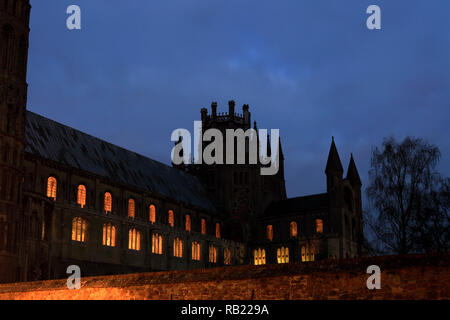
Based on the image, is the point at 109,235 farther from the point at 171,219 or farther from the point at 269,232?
the point at 269,232

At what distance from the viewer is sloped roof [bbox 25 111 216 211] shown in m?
57.2

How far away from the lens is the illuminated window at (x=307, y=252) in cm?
7381

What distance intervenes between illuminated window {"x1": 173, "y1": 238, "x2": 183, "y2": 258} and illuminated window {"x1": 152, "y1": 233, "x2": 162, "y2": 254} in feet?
8.16

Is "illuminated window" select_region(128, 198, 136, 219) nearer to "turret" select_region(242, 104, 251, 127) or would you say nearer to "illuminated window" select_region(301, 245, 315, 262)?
"illuminated window" select_region(301, 245, 315, 262)

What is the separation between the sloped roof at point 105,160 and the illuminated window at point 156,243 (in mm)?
5829

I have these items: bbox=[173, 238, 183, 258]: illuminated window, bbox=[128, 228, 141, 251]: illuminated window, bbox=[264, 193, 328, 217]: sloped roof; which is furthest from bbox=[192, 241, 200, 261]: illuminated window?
bbox=[264, 193, 328, 217]: sloped roof

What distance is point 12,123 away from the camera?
4397 centimetres

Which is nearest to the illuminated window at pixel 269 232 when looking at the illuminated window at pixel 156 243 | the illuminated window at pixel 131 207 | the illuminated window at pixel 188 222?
the illuminated window at pixel 188 222

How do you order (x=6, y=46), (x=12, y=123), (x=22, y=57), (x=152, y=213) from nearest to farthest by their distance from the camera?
1. (x=12, y=123)
2. (x=6, y=46)
3. (x=22, y=57)
4. (x=152, y=213)

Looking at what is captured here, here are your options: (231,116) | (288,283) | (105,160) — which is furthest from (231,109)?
(288,283)

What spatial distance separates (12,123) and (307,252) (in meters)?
44.1

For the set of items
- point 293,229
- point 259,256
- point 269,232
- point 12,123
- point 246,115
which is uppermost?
point 246,115
